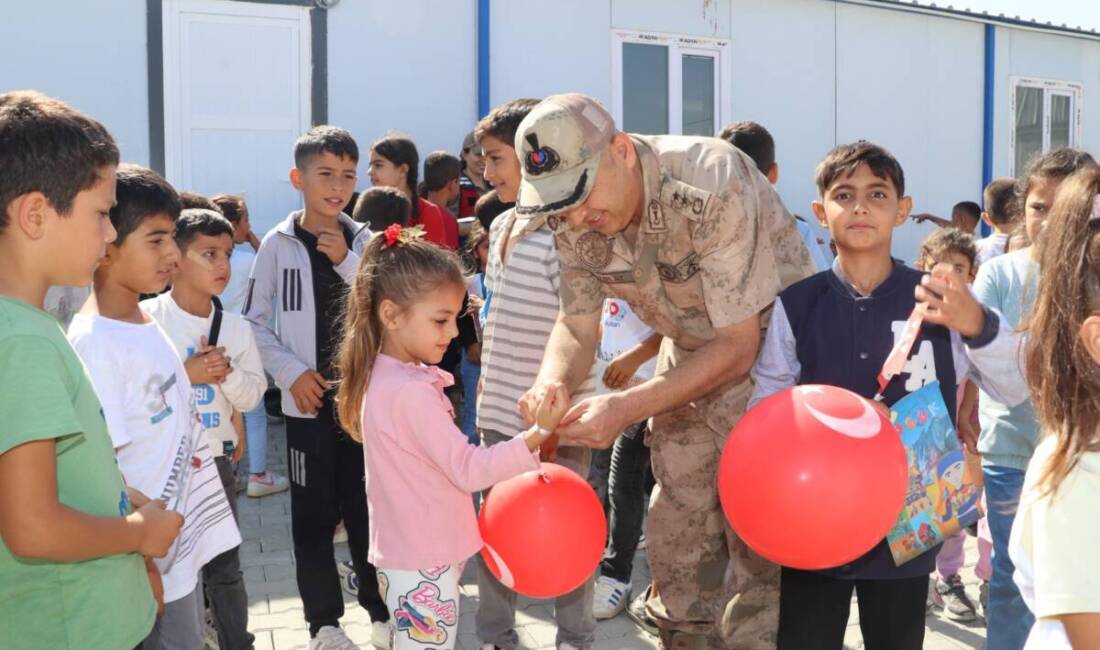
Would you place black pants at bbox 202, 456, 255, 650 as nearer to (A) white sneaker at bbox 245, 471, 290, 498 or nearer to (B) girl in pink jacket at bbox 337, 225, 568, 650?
(B) girl in pink jacket at bbox 337, 225, 568, 650

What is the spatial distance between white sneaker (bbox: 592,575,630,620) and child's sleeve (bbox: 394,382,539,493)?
179cm

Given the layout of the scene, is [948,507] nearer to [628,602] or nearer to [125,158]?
[628,602]

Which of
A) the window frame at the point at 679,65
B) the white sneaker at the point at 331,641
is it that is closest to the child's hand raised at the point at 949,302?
the white sneaker at the point at 331,641

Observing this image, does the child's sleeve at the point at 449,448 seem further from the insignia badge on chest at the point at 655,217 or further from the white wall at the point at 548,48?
the white wall at the point at 548,48

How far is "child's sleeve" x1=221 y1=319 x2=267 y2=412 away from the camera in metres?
3.71

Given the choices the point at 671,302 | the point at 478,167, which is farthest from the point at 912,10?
the point at 671,302

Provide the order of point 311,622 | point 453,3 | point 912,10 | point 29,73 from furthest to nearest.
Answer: point 912,10, point 453,3, point 29,73, point 311,622

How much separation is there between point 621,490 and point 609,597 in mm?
476

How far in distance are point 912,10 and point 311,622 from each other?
9.79 meters

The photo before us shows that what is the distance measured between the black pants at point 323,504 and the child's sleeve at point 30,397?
6.88 feet

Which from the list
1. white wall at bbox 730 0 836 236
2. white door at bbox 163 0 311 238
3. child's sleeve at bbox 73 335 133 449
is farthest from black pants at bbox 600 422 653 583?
white wall at bbox 730 0 836 236

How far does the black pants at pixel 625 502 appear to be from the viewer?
4.50m

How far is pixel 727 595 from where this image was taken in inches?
123

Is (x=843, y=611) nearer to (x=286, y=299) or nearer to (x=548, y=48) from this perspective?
(x=286, y=299)
